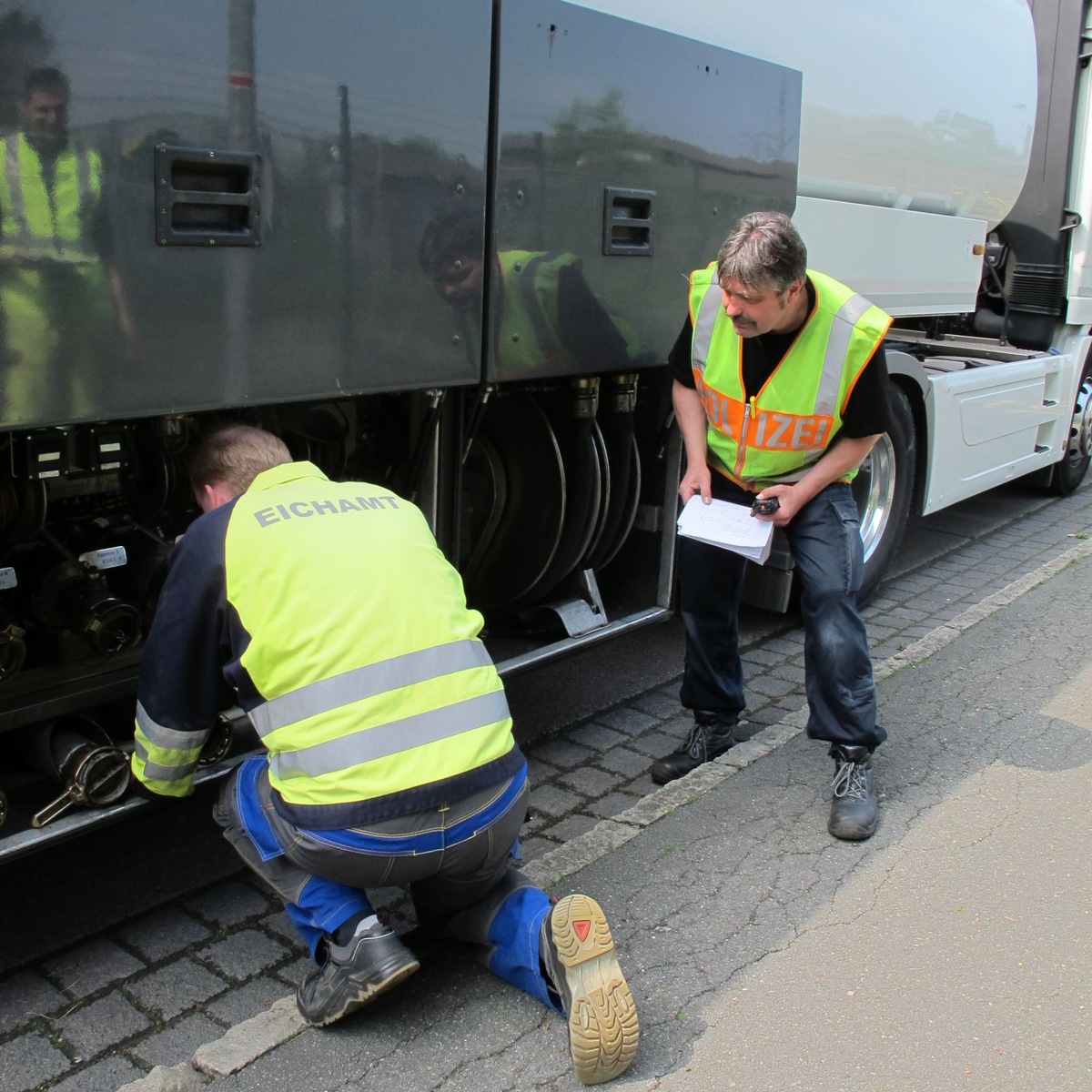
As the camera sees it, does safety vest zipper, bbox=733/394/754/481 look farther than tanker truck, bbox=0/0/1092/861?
Yes

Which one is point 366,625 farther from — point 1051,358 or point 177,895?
point 1051,358

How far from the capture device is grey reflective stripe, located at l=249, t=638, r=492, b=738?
2199 mm

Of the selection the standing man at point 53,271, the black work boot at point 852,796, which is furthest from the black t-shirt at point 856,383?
the standing man at point 53,271

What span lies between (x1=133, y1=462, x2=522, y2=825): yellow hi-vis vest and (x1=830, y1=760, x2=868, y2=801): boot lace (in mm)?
1319

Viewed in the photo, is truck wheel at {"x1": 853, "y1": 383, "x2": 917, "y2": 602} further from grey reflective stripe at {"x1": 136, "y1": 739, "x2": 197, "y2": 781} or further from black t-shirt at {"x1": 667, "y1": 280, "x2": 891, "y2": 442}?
grey reflective stripe at {"x1": 136, "y1": 739, "x2": 197, "y2": 781}

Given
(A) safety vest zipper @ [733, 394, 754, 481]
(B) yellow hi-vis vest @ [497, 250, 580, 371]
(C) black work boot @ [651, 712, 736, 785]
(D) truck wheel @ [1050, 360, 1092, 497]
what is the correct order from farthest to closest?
(D) truck wheel @ [1050, 360, 1092, 497]
(C) black work boot @ [651, 712, 736, 785]
(A) safety vest zipper @ [733, 394, 754, 481]
(B) yellow hi-vis vest @ [497, 250, 580, 371]

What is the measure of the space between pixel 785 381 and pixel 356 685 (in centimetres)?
151

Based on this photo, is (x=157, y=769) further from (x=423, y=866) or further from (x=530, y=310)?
(x=530, y=310)

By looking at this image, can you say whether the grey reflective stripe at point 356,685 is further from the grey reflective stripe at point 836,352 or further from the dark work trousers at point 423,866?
the grey reflective stripe at point 836,352

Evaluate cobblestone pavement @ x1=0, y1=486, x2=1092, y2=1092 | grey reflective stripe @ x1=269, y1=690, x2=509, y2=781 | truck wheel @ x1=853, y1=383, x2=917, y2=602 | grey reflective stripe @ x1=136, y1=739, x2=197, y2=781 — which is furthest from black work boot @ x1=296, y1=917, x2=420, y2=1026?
truck wheel @ x1=853, y1=383, x2=917, y2=602

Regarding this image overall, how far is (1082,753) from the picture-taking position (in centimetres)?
372

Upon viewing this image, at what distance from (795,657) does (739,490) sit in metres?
1.46

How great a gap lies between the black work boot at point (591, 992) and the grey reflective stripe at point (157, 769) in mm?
814

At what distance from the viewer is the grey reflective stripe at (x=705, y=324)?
324cm
